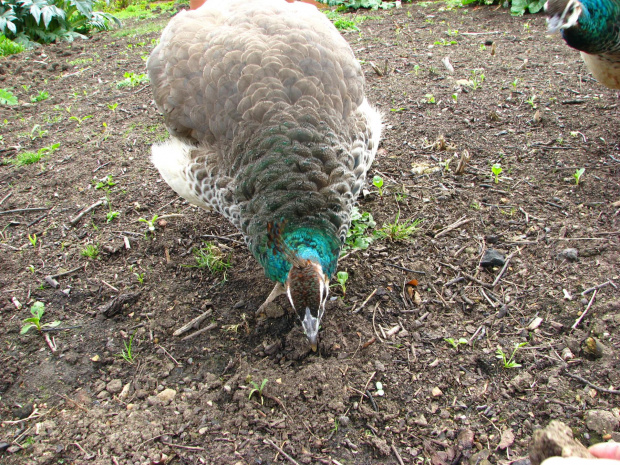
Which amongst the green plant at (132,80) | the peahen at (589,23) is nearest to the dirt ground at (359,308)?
the peahen at (589,23)

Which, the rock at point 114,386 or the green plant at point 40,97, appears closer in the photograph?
the rock at point 114,386

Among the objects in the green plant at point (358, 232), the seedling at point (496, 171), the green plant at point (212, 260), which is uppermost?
the seedling at point (496, 171)

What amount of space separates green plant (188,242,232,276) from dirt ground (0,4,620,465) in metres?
0.07

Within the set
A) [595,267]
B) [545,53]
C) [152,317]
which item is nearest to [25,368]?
[152,317]

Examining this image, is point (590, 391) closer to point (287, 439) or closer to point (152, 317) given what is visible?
point (287, 439)

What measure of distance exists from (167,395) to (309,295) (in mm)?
1192

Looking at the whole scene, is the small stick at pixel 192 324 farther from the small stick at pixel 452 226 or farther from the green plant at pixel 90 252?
the small stick at pixel 452 226

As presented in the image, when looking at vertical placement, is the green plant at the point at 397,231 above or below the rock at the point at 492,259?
below

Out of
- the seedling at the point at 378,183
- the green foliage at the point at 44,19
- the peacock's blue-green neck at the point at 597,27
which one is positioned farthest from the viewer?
the green foliage at the point at 44,19

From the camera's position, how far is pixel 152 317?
11.1ft

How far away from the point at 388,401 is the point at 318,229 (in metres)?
1.18

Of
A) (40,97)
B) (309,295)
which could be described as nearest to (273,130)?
(309,295)

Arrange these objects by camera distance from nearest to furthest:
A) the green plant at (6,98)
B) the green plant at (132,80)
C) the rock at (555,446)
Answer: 1. the rock at (555,446)
2. the green plant at (6,98)
3. the green plant at (132,80)

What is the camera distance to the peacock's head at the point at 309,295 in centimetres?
251
